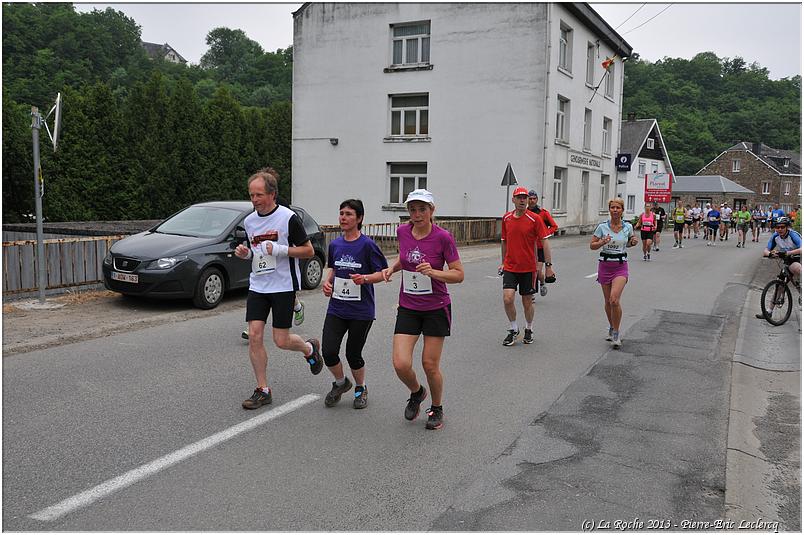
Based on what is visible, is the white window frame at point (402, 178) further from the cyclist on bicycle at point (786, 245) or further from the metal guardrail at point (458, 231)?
the cyclist on bicycle at point (786, 245)

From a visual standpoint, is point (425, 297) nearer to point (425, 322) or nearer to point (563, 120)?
point (425, 322)

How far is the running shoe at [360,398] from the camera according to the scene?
5660 millimetres

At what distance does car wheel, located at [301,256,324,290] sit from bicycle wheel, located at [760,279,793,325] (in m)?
7.50

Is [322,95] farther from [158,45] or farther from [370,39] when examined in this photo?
[158,45]

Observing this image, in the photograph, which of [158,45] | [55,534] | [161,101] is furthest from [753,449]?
[158,45]

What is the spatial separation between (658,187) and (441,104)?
26.2 metres

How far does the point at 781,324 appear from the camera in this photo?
1037cm

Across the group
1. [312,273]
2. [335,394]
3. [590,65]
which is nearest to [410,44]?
[590,65]

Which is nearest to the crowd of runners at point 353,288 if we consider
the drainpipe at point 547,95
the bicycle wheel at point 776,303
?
the bicycle wheel at point 776,303

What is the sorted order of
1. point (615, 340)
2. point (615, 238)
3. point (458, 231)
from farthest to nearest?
point (458, 231), point (615, 340), point (615, 238)

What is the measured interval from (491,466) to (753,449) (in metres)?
2.05

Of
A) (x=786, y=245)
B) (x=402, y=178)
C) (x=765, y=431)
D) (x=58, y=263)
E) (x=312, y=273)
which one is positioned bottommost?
(x=765, y=431)

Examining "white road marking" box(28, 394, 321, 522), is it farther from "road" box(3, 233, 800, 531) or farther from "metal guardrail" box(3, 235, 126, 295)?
"metal guardrail" box(3, 235, 126, 295)

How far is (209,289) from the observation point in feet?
33.9
